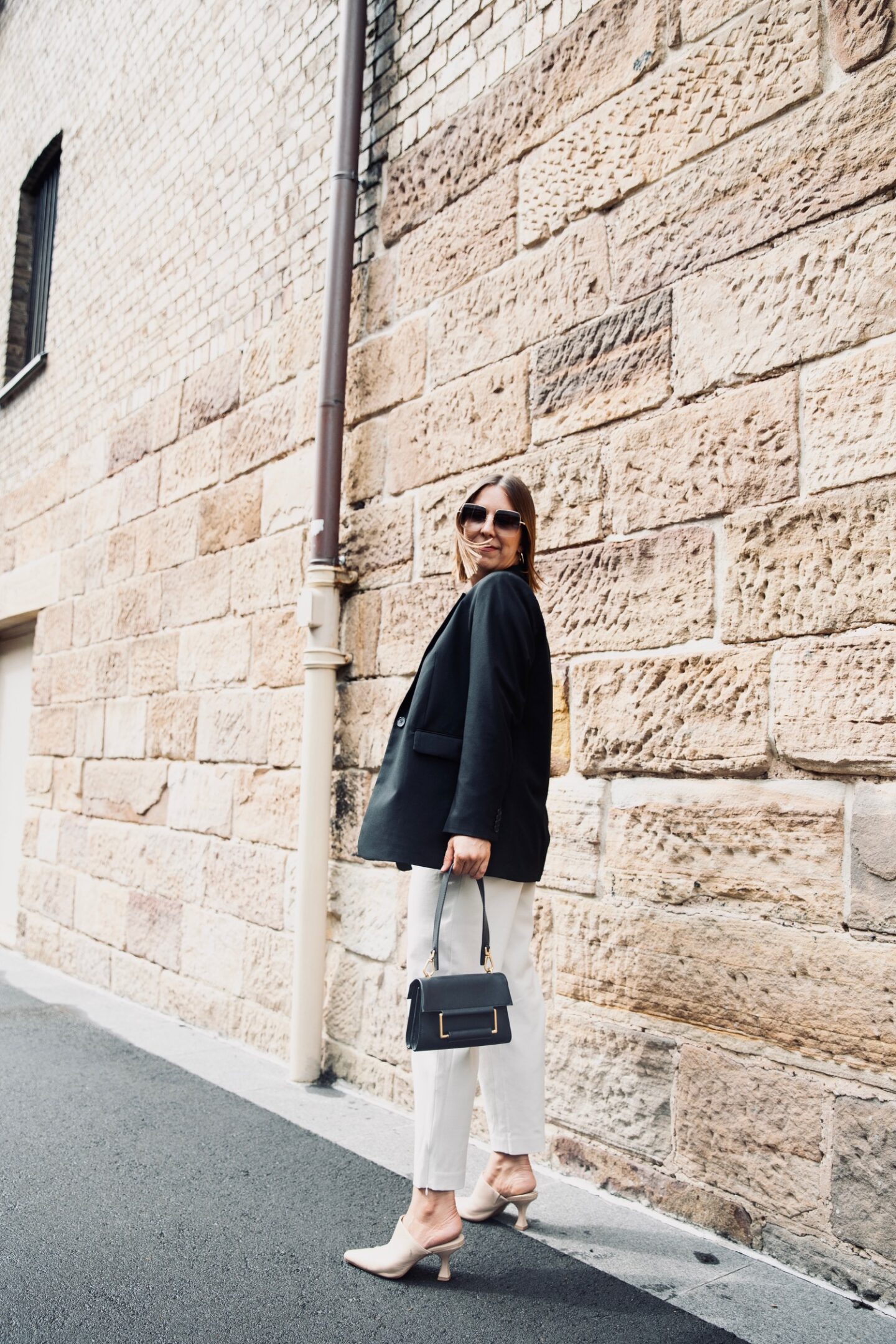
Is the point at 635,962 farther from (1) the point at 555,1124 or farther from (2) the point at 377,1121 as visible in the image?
(2) the point at 377,1121

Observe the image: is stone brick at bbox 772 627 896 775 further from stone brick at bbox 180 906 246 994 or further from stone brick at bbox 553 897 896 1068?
stone brick at bbox 180 906 246 994

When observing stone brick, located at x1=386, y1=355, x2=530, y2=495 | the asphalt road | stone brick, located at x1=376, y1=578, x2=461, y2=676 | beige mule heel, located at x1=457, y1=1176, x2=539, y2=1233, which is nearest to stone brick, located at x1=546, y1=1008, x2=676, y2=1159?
beige mule heel, located at x1=457, y1=1176, x2=539, y2=1233

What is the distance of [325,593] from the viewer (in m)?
4.25

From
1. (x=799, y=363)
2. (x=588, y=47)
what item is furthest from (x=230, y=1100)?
(x=588, y=47)

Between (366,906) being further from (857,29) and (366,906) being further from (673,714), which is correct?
(857,29)

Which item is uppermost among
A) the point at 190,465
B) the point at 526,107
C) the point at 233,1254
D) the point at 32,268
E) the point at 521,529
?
the point at 32,268

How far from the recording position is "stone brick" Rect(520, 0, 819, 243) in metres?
2.80

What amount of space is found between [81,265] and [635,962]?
6.04 metres

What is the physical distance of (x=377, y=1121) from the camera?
143 inches

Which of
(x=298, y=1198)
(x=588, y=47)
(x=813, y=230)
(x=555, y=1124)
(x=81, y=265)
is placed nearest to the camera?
→ (x=813, y=230)

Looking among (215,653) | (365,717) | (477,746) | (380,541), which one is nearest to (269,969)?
(365,717)

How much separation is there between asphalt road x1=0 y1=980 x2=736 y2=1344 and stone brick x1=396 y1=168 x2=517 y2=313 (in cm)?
287

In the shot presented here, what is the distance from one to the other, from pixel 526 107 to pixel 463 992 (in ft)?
9.29

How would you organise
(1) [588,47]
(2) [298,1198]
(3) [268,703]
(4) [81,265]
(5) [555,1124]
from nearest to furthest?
1. (2) [298,1198]
2. (5) [555,1124]
3. (1) [588,47]
4. (3) [268,703]
5. (4) [81,265]
